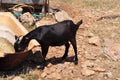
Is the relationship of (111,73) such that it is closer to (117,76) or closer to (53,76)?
(117,76)

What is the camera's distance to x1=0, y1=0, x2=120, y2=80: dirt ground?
771 centimetres

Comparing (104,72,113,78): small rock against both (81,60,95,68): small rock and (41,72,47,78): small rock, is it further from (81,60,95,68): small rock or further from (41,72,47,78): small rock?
(41,72,47,78): small rock

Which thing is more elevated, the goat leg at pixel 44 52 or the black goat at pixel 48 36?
the black goat at pixel 48 36

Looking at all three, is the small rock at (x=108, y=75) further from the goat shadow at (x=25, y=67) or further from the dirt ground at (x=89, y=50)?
the goat shadow at (x=25, y=67)

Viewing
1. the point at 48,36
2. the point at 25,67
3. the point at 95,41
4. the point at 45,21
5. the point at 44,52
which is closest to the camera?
the point at 48,36

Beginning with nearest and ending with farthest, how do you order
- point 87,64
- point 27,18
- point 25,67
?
point 25,67 → point 87,64 → point 27,18

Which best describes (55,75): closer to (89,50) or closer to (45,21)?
(89,50)

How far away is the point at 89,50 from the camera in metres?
8.95

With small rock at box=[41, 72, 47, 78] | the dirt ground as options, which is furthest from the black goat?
→ the dirt ground

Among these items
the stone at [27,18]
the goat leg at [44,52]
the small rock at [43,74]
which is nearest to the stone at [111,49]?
the goat leg at [44,52]

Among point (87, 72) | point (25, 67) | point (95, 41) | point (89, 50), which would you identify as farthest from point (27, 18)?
point (87, 72)

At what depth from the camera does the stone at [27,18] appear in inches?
415

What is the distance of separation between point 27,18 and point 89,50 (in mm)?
2641

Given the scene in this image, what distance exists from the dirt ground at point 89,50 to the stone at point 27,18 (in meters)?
1.55
